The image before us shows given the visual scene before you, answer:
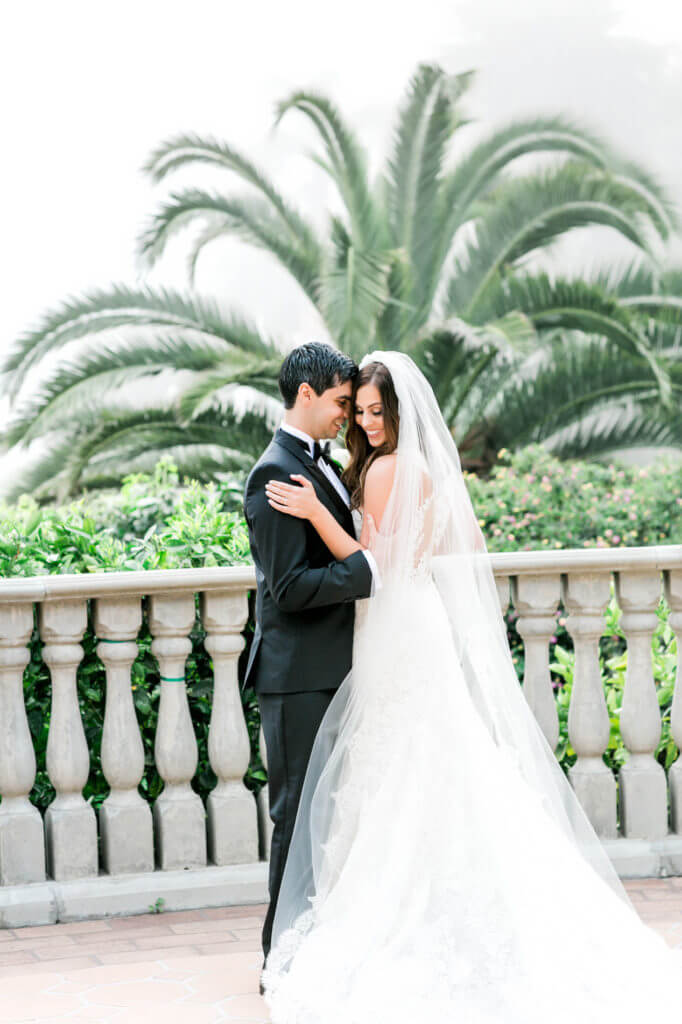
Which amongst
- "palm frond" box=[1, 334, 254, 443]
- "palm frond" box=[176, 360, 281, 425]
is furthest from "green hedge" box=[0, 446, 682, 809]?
"palm frond" box=[1, 334, 254, 443]

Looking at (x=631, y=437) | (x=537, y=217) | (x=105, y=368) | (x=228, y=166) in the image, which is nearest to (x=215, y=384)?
(x=105, y=368)

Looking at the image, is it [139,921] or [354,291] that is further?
[354,291]

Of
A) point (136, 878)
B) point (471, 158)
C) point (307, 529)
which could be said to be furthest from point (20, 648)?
point (471, 158)

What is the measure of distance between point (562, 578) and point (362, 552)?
48.5 inches

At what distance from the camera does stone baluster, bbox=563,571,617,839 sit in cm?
432

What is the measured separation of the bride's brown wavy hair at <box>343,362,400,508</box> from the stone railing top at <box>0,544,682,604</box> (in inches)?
23.2

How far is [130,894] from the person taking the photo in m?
4.04

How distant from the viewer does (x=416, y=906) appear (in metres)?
3.29

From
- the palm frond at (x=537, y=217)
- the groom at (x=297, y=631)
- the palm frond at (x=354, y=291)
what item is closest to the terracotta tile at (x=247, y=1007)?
the groom at (x=297, y=631)

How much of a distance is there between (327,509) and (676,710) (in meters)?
1.79

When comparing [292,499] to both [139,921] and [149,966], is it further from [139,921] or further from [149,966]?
[139,921]

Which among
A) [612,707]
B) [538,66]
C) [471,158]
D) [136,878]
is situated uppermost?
[538,66]

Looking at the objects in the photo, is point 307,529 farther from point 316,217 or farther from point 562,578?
point 316,217

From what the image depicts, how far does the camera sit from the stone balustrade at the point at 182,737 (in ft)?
13.1
